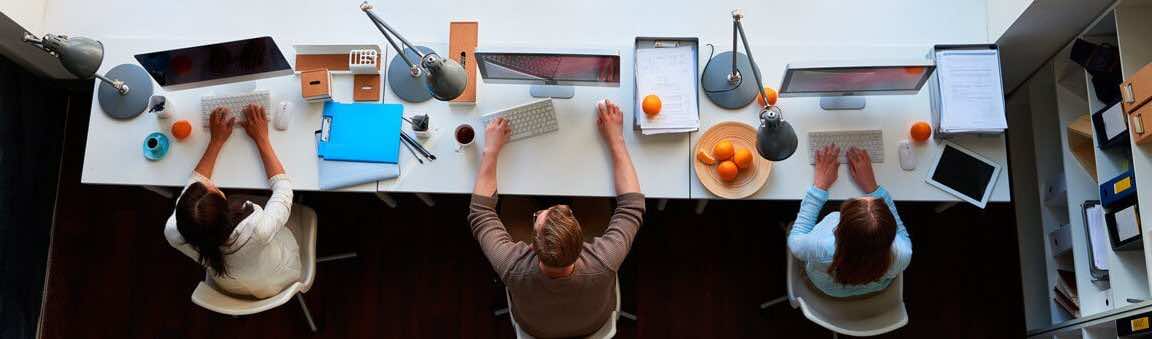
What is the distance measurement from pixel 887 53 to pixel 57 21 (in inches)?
114

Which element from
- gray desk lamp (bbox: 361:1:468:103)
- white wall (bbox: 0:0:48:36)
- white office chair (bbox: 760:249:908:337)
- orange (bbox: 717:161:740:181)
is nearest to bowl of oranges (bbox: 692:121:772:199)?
orange (bbox: 717:161:740:181)

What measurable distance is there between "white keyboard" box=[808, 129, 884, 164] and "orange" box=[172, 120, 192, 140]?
2.08m

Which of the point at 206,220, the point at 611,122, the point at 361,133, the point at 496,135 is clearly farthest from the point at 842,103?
the point at 206,220

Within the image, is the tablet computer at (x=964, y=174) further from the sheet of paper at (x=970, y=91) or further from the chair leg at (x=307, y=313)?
the chair leg at (x=307, y=313)

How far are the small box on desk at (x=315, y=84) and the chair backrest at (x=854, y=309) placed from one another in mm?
1702

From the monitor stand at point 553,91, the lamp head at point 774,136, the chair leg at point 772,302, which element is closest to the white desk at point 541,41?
the monitor stand at point 553,91

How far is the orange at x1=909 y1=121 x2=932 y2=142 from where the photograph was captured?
2416mm

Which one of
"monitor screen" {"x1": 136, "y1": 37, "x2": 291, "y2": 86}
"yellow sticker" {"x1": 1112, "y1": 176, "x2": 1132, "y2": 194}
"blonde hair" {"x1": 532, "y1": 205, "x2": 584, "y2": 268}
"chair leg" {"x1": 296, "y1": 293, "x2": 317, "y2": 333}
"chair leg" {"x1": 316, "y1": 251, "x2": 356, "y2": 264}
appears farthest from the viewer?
"chair leg" {"x1": 316, "y1": 251, "x2": 356, "y2": 264}

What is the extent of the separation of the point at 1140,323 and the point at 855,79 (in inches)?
40.9

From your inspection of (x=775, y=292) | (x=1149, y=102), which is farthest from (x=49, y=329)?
(x=1149, y=102)

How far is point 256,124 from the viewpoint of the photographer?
2488 millimetres

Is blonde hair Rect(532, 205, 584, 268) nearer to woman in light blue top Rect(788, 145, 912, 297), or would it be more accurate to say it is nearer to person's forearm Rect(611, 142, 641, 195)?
person's forearm Rect(611, 142, 641, 195)

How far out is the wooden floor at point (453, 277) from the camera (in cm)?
297

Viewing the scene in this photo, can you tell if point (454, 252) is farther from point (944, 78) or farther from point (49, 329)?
point (944, 78)
